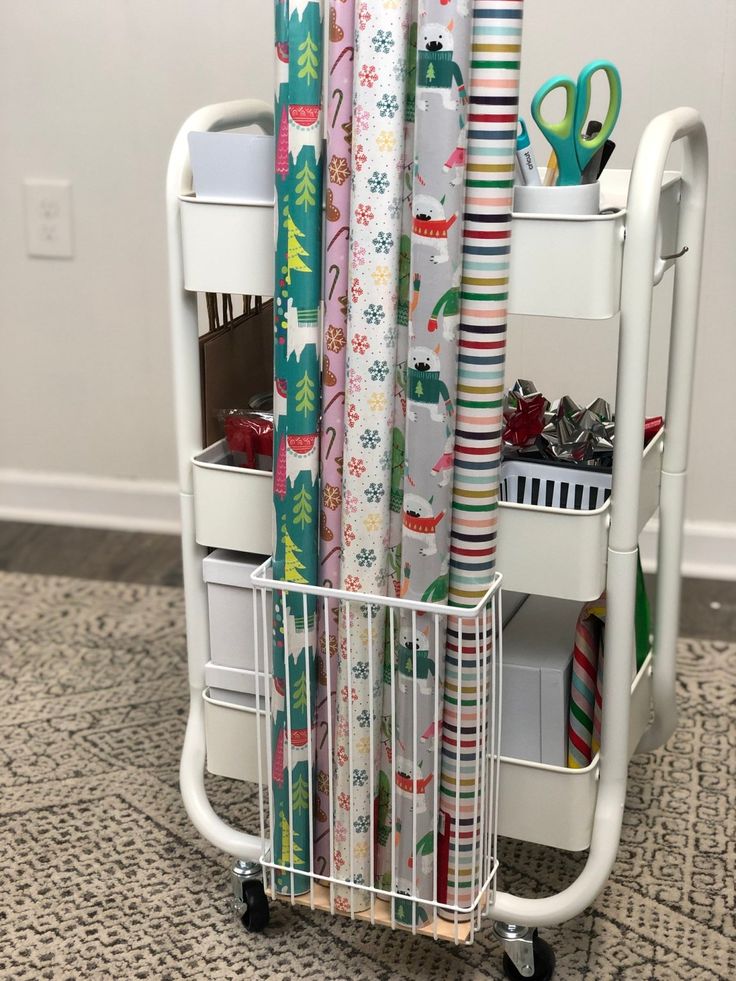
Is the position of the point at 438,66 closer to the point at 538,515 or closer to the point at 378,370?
the point at 378,370

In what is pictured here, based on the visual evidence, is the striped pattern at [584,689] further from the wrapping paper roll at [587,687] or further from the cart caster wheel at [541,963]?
the cart caster wheel at [541,963]

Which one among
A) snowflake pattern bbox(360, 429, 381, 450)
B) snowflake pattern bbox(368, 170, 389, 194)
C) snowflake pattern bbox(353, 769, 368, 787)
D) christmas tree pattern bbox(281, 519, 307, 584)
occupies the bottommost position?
snowflake pattern bbox(353, 769, 368, 787)

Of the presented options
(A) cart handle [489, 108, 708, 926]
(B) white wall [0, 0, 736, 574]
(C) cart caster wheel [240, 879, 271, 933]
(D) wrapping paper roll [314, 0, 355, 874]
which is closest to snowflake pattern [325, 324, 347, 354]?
(D) wrapping paper roll [314, 0, 355, 874]

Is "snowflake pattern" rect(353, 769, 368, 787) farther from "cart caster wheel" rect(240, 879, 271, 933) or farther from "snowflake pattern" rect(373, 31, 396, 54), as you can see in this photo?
"snowflake pattern" rect(373, 31, 396, 54)

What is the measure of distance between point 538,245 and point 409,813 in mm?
461

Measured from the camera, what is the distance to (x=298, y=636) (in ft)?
3.15

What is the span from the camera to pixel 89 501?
6.89ft

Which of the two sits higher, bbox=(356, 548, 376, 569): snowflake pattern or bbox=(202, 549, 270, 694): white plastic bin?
bbox=(356, 548, 376, 569): snowflake pattern

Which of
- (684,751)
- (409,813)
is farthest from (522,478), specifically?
(684,751)

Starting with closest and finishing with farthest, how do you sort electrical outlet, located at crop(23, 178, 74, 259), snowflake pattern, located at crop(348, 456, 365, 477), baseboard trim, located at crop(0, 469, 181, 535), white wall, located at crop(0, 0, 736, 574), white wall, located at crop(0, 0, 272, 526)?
snowflake pattern, located at crop(348, 456, 365, 477) < white wall, located at crop(0, 0, 736, 574) < white wall, located at crop(0, 0, 272, 526) < electrical outlet, located at crop(23, 178, 74, 259) < baseboard trim, located at crop(0, 469, 181, 535)

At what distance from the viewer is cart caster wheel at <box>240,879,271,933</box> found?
3.60 ft

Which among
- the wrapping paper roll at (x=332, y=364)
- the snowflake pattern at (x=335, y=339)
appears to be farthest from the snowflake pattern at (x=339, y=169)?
the snowflake pattern at (x=335, y=339)

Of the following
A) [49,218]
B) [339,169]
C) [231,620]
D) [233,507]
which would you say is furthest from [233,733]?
[49,218]

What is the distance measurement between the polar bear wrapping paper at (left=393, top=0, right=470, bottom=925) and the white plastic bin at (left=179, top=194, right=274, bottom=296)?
0.50 ft
